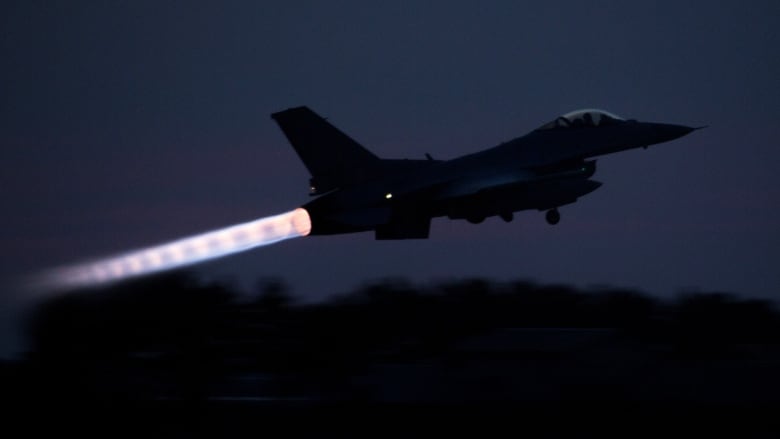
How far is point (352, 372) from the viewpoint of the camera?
113 feet

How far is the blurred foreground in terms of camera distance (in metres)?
30.0

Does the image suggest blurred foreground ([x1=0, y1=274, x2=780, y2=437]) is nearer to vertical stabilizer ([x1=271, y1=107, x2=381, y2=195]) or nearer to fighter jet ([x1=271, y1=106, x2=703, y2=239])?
fighter jet ([x1=271, y1=106, x2=703, y2=239])

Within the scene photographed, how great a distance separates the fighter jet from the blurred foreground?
3.70 meters

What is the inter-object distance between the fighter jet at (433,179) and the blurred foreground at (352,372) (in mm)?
3698

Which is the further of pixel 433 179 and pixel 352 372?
pixel 352 372

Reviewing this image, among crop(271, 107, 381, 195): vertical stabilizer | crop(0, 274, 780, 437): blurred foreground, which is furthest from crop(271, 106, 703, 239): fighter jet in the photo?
crop(0, 274, 780, 437): blurred foreground

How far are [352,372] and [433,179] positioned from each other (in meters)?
5.71

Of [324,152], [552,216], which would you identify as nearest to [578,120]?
[552,216]

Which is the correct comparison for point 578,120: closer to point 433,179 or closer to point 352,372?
point 433,179

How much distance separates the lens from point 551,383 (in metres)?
30.9

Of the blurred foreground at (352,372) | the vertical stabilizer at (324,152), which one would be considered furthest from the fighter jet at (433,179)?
the blurred foreground at (352,372)

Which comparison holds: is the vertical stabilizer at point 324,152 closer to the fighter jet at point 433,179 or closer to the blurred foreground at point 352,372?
the fighter jet at point 433,179

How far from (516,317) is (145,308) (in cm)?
2397

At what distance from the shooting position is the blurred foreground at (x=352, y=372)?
1183 inches
